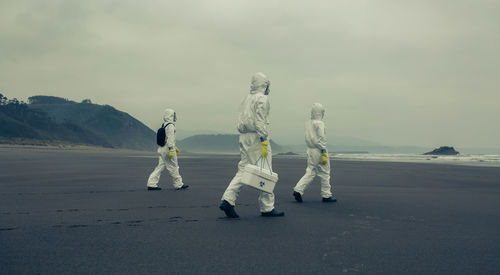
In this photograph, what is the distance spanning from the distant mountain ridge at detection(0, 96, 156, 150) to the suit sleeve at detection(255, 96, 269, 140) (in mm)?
105205

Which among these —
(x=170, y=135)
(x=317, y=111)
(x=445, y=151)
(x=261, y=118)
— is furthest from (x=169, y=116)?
(x=445, y=151)

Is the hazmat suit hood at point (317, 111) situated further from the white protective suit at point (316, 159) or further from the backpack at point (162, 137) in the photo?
the backpack at point (162, 137)

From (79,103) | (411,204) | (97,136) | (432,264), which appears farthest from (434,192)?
(79,103)

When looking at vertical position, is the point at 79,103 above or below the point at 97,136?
above

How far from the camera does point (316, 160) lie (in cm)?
921

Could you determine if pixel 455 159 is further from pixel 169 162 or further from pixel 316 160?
pixel 169 162

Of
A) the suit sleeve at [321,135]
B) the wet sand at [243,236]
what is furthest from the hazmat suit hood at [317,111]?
the wet sand at [243,236]

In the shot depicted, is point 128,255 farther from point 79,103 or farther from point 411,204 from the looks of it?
point 79,103

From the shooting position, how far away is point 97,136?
13200 cm

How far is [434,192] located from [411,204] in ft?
9.67

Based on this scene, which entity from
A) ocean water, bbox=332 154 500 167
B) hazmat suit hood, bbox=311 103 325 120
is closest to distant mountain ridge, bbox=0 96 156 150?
ocean water, bbox=332 154 500 167

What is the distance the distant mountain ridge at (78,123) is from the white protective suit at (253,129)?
10479 centimetres

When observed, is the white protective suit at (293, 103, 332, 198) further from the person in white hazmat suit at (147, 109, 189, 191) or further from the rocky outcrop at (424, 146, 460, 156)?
the rocky outcrop at (424, 146, 460, 156)

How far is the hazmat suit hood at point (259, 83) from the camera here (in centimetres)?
704
